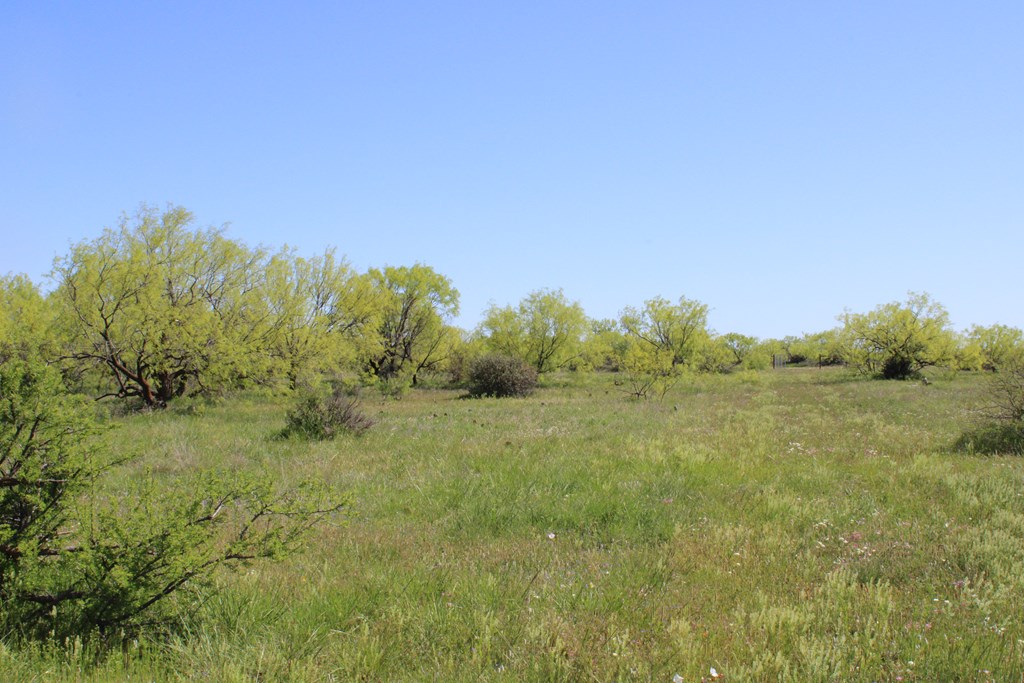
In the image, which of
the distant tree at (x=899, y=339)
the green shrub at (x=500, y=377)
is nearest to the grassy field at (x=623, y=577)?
the green shrub at (x=500, y=377)

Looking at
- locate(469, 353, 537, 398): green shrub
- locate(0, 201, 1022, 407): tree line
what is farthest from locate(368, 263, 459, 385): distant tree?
locate(469, 353, 537, 398): green shrub

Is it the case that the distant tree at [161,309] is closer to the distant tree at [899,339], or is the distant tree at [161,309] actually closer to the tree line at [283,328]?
the tree line at [283,328]

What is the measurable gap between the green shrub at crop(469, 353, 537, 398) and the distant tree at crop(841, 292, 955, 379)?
2754 cm

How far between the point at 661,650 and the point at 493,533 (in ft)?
8.83

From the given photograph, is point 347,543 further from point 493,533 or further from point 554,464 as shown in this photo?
point 554,464

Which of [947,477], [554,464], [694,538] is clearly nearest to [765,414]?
[947,477]

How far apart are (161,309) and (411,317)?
18818mm

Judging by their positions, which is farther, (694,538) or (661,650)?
(694,538)

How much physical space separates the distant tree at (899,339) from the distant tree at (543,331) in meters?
20.9

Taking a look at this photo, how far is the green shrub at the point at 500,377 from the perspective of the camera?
30.3 metres

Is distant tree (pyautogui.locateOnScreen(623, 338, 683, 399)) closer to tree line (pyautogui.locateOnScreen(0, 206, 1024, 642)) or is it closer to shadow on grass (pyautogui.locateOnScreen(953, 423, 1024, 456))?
tree line (pyautogui.locateOnScreen(0, 206, 1024, 642))

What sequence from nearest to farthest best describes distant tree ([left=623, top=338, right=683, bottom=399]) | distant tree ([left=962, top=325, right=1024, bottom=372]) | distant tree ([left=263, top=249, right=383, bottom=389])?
distant tree ([left=263, top=249, right=383, bottom=389]) < distant tree ([left=623, top=338, right=683, bottom=399]) < distant tree ([left=962, top=325, right=1024, bottom=372])

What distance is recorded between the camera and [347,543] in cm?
548

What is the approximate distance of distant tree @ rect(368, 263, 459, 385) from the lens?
120ft
